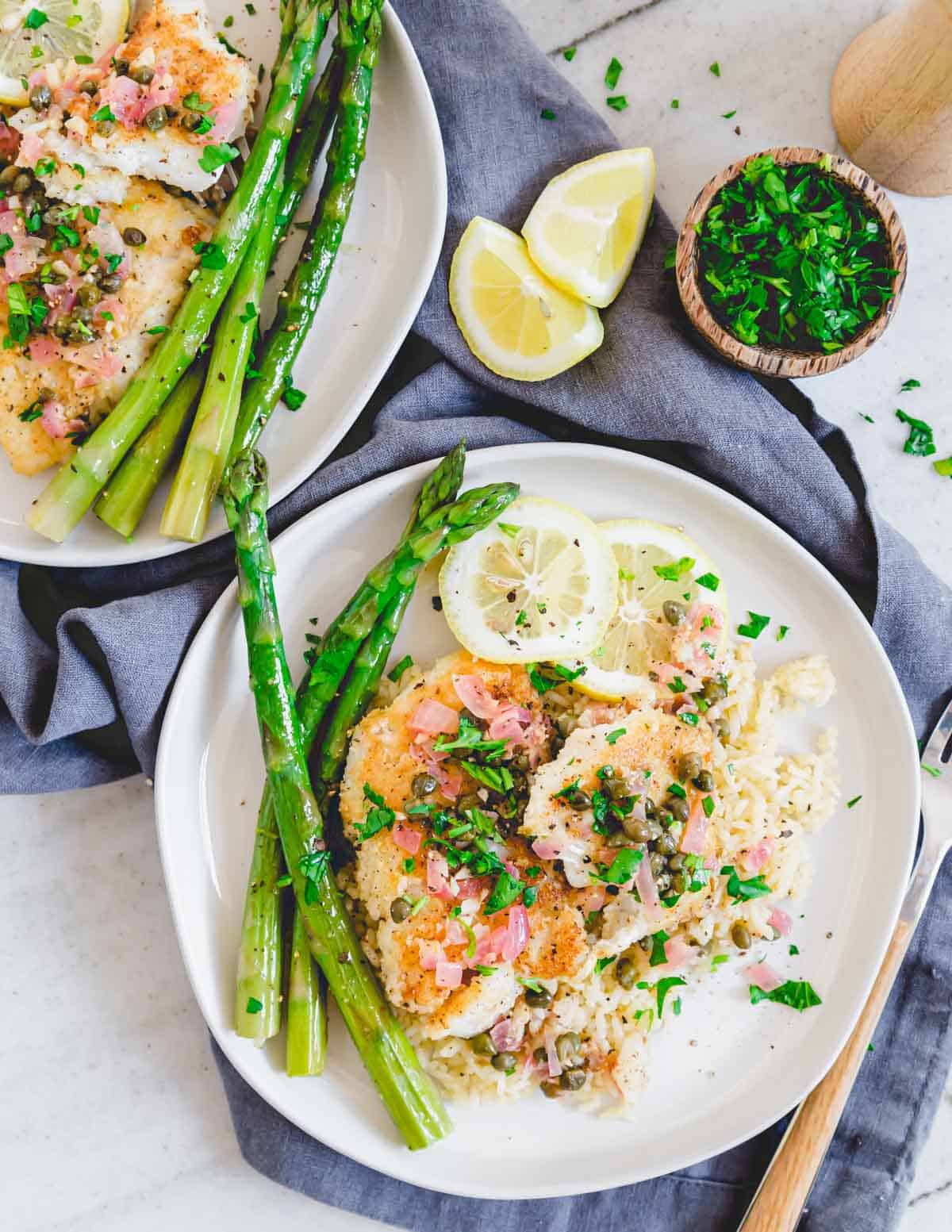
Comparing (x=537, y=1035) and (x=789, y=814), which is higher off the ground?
(x=789, y=814)

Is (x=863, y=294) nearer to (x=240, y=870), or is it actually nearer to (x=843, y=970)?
(x=843, y=970)

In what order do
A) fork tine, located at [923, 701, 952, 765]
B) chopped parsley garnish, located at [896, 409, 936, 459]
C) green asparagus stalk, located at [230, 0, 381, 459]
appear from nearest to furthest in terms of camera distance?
1. green asparagus stalk, located at [230, 0, 381, 459]
2. fork tine, located at [923, 701, 952, 765]
3. chopped parsley garnish, located at [896, 409, 936, 459]

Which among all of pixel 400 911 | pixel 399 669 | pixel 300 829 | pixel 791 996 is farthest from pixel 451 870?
pixel 791 996

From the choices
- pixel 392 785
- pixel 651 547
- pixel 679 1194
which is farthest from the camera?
pixel 679 1194

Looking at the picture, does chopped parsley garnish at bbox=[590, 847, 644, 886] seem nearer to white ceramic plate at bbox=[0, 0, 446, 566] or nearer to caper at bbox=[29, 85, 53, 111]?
white ceramic plate at bbox=[0, 0, 446, 566]

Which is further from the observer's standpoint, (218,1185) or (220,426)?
(218,1185)

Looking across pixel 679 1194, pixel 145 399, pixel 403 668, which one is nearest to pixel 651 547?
pixel 403 668

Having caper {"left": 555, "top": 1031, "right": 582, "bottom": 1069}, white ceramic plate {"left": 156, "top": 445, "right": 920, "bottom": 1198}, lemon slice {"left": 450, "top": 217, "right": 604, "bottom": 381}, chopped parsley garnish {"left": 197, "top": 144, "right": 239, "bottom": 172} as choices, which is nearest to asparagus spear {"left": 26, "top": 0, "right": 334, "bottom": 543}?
chopped parsley garnish {"left": 197, "top": 144, "right": 239, "bottom": 172}
